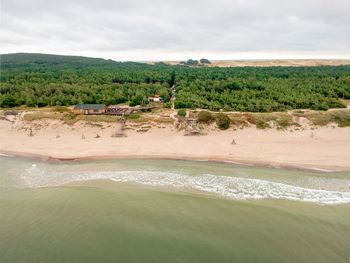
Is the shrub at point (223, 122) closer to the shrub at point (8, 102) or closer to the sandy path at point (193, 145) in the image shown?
the sandy path at point (193, 145)

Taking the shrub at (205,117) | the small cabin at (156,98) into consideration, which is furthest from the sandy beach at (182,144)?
the small cabin at (156,98)

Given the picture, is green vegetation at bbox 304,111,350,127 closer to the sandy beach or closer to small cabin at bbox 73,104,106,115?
the sandy beach

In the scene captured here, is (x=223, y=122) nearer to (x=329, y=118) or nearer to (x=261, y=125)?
(x=261, y=125)

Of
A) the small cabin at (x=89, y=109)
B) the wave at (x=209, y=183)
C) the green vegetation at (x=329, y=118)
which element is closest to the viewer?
the wave at (x=209, y=183)

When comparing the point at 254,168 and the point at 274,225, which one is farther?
the point at 254,168

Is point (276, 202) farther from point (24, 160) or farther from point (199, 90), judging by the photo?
point (199, 90)

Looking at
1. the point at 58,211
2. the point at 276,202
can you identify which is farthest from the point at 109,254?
the point at 276,202

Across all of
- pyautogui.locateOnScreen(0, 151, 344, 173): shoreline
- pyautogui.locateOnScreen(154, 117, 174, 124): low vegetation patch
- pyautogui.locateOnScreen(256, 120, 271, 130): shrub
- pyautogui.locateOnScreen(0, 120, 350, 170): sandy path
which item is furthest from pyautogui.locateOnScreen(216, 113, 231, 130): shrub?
pyautogui.locateOnScreen(0, 151, 344, 173): shoreline
